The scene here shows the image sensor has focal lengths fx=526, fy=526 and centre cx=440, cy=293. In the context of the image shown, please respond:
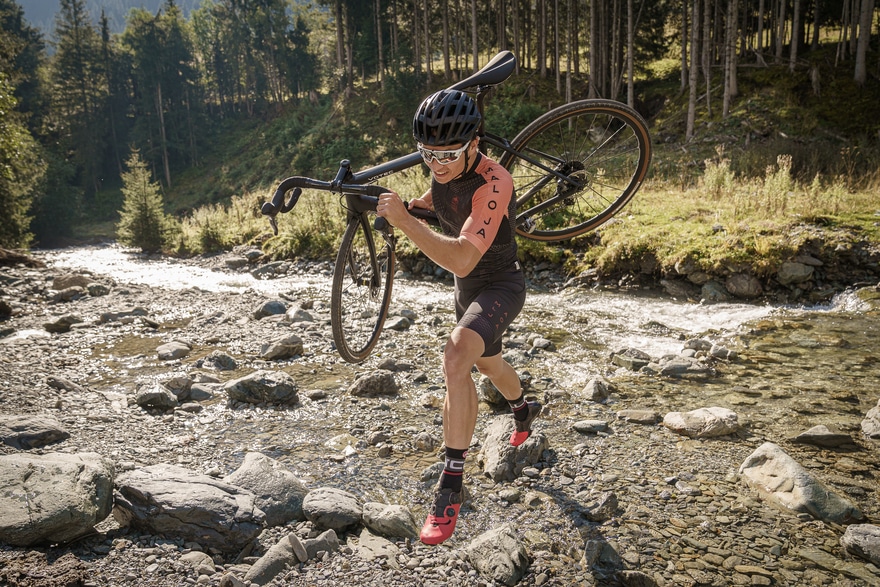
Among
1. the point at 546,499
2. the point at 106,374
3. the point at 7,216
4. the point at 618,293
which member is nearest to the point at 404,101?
the point at 7,216

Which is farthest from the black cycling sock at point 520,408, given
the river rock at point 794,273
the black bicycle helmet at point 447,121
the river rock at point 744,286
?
the river rock at point 794,273

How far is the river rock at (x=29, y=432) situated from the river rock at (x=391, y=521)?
4018 mm

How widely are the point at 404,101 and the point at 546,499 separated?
37590 millimetres

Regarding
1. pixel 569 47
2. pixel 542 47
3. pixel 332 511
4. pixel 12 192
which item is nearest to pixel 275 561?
pixel 332 511

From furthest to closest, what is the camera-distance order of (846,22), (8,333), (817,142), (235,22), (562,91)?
(235,22) < (562,91) < (846,22) < (817,142) < (8,333)

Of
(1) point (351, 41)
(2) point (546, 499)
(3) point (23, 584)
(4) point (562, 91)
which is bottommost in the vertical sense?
(2) point (546, 499)

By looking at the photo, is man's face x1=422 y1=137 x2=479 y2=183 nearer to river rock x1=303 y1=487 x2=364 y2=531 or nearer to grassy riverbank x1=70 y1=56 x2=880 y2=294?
river rock x1=303 y1=487 x2=364 y2=531

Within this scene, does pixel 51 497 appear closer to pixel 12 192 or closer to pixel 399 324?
pixel 399 324

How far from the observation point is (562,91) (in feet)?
120

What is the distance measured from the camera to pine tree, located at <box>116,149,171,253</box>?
26.6m

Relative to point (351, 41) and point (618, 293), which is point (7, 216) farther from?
point (351, 41)

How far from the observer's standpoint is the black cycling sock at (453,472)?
4.29m

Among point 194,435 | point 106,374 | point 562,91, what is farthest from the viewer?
point 562,91

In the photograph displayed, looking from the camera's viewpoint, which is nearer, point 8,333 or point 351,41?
point 8,333
